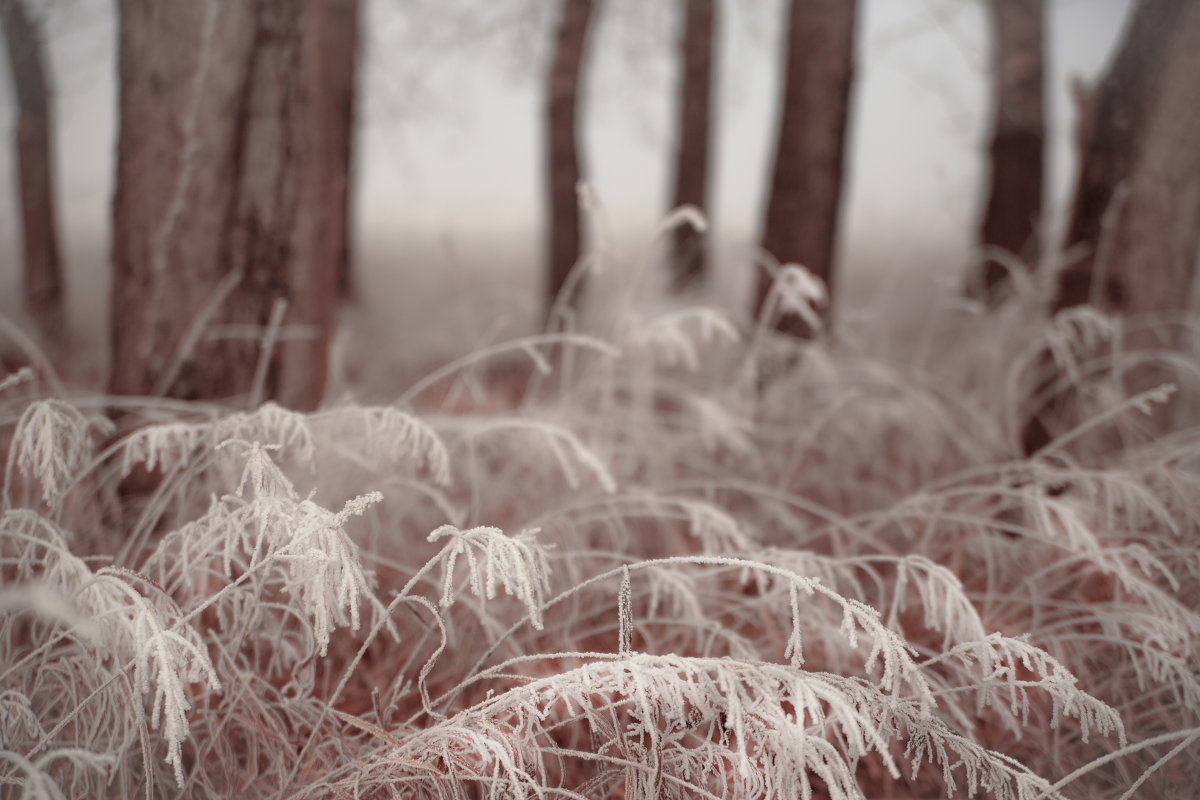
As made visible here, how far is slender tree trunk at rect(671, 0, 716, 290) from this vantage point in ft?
19.3

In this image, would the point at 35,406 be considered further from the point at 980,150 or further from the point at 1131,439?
the point at 980,150

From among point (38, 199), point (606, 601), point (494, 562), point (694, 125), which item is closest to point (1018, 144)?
point (694, 125)

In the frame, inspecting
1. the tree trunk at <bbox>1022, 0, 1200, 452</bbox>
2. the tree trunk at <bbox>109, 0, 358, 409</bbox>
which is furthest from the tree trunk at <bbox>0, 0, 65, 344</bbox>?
the tree trunk at <bbox>1022, 0, 1200, 452</bbox>

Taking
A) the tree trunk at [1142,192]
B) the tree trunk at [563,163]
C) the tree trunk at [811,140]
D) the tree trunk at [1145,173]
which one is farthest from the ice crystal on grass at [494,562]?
the tree trunk at [563,163]

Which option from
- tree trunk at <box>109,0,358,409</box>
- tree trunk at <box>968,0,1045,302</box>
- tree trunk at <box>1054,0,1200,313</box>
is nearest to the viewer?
tree trunk at <box>109,0,358,409</box>

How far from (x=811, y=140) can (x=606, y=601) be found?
1.99 meters

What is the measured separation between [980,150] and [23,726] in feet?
21.0

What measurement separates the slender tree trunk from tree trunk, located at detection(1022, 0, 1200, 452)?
343 centimetres

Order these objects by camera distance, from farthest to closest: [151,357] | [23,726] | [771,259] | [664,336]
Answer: [771,259]
[151,357]
[664,336]
[23,726]

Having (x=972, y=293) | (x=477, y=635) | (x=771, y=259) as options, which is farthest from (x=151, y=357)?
(x=972, y=293)

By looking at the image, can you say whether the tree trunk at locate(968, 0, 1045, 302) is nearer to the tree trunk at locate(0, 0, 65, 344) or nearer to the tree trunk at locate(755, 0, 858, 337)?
the tree trunk at locate(755, 0, 858, 337)

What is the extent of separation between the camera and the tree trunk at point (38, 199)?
15.4 ft

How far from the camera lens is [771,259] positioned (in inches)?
122

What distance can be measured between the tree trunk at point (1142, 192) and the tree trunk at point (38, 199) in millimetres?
4671
